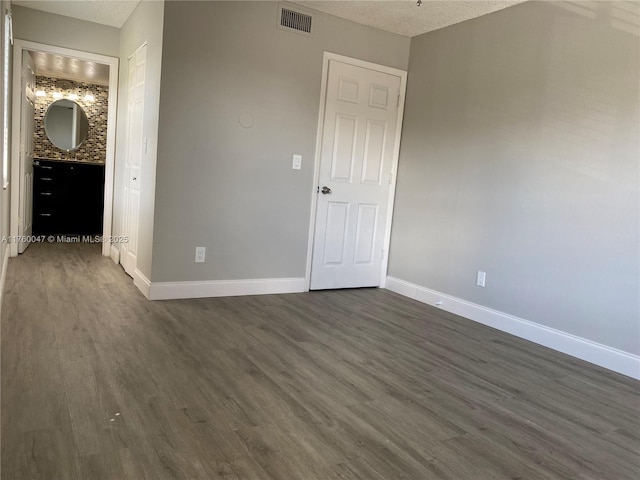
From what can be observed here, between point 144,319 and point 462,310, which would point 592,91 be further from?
point 144,319

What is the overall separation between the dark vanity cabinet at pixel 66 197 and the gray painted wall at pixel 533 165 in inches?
171

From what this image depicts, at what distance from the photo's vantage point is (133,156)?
4.36 m

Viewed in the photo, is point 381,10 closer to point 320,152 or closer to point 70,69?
point 320,152

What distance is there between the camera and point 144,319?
10.3ft

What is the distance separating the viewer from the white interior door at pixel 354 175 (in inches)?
169

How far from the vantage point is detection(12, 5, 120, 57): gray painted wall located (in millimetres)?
4594

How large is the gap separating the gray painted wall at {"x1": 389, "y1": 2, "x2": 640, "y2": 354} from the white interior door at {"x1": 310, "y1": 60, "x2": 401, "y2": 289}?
0.27m

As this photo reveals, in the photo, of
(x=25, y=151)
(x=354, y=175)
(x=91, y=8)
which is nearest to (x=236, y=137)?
(x=354, y=175)

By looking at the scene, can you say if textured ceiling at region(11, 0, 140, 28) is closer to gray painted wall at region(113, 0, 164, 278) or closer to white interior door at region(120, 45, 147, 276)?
gray painted wall at region(113, 0, 164, 278)

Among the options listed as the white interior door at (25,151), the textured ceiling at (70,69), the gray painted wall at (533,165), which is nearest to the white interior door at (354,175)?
the gray painted wall at (533,165)

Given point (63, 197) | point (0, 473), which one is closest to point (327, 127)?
point (0, 473)

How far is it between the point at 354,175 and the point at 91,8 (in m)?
2.86

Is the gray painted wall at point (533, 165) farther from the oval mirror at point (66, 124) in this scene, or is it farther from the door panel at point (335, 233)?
the oval mirror at point (66, 124)

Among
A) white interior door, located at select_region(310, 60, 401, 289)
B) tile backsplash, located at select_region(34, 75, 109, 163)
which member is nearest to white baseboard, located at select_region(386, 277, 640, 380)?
white interior door, located at select_region(310, 60, 401, 289)
